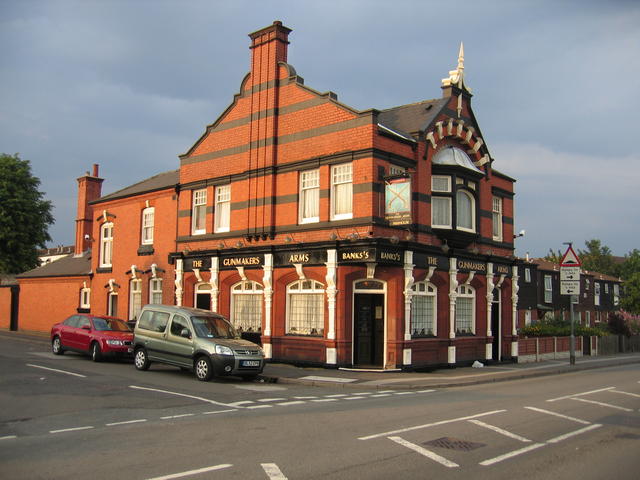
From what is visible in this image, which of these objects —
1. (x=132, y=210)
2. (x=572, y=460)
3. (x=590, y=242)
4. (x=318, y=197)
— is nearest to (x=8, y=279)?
(x=132, y=210)

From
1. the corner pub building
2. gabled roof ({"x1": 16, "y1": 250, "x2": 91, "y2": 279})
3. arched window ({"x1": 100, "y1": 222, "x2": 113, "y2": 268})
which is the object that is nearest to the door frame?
the corner pub building

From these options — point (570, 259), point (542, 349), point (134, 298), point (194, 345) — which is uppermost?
point (570, 259)

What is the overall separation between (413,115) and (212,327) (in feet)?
38.4

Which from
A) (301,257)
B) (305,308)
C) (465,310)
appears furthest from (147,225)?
(465,310)

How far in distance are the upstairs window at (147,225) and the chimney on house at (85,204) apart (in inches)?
395

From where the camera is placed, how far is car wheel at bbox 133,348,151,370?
18.6 meters

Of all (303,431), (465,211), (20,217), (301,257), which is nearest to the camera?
(303,431)

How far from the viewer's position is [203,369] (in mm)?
16531

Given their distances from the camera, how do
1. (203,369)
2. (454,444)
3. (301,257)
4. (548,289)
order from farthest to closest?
(548,289) < (301,257) < (203,369) < (454,444)

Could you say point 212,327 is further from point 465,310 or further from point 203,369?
point 465,310

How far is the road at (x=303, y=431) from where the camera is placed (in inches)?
291

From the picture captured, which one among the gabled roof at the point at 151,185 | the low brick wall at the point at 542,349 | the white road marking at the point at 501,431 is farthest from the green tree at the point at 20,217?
the white road marking at the point at 501,431

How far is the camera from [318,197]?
71.4ft

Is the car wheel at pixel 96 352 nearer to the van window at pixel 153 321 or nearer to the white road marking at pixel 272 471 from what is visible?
the van window at pixel 153 321
